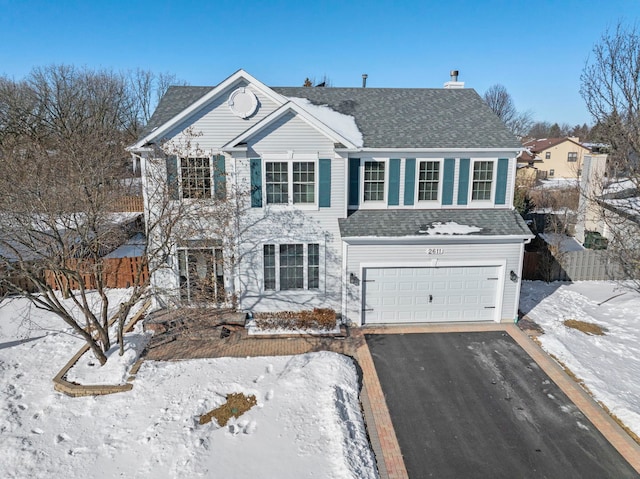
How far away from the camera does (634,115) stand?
1590 cm

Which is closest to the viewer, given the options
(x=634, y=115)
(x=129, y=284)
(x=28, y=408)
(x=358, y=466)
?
(x=358, y=466)

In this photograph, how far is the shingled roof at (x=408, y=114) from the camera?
1576 centimetres

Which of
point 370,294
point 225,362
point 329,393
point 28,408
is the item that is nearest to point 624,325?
point 370,294

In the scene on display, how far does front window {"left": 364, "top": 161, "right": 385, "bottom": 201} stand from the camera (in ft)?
51.3

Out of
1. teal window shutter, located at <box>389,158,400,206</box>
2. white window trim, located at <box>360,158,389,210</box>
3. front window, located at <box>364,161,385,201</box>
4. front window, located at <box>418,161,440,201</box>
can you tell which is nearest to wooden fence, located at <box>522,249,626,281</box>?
front window, located at <box>418,161,440,201</box>

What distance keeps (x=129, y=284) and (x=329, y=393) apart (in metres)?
11.8

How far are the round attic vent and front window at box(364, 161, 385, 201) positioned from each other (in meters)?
4.41

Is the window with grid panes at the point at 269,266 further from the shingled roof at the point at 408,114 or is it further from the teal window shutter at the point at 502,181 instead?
the teal window shutter at the point at 502,181

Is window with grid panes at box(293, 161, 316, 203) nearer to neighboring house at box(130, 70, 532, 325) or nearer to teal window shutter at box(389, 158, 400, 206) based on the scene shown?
neighboring house at box(130, 70, 532, 325)

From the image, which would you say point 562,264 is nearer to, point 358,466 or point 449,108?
point 449,108

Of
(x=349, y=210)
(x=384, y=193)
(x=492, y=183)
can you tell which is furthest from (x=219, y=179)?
(x=492, y=183)

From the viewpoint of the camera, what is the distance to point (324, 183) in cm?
1505

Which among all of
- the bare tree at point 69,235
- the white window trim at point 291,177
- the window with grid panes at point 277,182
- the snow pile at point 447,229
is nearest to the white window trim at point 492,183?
the snow pile at point 447,229

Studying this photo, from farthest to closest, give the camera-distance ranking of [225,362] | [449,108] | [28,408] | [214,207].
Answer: [449,108] < [214,207] < [225,362] < [28,408]
